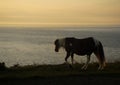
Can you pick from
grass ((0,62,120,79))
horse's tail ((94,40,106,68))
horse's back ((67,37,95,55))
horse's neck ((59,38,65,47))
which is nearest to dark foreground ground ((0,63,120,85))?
grass ((0,62,120,79))

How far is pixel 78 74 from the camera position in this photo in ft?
46.0

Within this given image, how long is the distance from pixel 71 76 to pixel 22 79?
2112 mm

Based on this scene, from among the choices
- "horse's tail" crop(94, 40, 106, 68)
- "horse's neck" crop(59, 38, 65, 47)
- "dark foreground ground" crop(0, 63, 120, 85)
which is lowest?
"dark foreground ground" crop(0, 63, 120, 85)

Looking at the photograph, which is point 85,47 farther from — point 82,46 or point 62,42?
point 62,42

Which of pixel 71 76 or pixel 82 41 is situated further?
pixel 82 41

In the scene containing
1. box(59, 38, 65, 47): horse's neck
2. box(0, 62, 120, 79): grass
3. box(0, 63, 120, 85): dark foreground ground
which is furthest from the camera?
box(59, 38, 65, 47): horse's neck

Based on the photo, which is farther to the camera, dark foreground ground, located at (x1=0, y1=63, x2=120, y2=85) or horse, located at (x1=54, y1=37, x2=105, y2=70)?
horse, located at (x1=54, y1=37, x2=105, y2=70)

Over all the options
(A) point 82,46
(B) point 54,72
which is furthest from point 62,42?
(B) point 54,72

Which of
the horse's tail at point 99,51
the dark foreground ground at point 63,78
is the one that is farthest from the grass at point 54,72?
the horse's tail at point 99,51

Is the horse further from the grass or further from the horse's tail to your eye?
the grass

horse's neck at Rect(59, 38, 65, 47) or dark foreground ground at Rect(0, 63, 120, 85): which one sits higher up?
horse's neck at Rect(59, 38, 65, 47)

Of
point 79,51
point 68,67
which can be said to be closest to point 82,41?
point 79,51

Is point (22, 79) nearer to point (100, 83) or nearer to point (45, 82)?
point (45, 82)

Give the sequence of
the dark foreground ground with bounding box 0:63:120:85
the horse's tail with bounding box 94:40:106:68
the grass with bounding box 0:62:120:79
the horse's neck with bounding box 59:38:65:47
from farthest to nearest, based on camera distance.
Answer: the horse's neck with bounding box 59:38:65:47, the horse's tail with bounding box 94:40:106:68, the grass with bounding box 0:62:120:79, the dark foreground ground with bounding box 0:63:120:85
